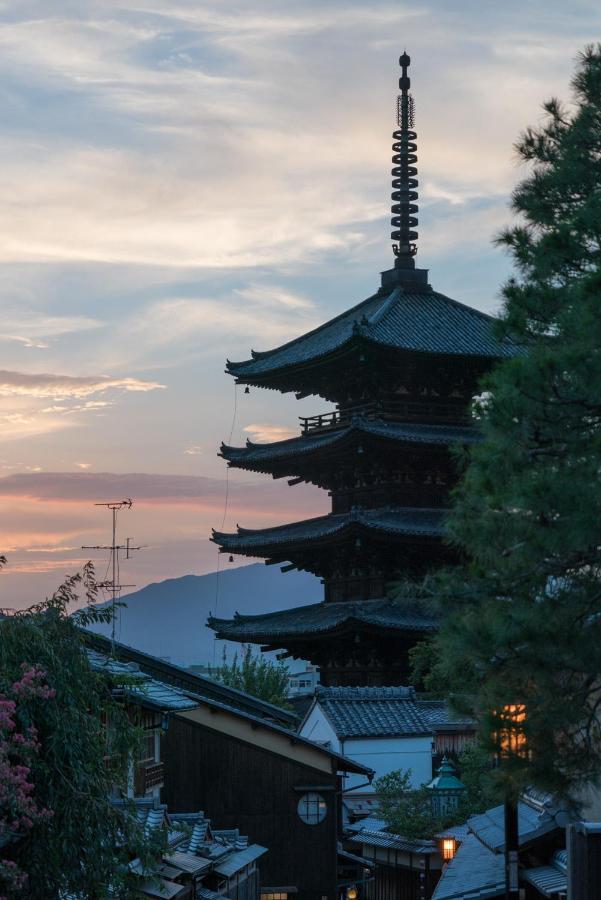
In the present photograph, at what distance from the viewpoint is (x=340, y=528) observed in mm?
47625

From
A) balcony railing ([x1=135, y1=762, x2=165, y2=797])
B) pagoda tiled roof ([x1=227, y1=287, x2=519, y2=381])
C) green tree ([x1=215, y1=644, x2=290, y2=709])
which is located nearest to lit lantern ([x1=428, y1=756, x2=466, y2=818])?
balcony railing ([x1=135, y1=762, x2=165, y2=797])

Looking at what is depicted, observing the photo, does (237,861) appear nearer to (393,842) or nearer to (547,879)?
(547,879)

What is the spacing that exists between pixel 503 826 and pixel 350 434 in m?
22.1

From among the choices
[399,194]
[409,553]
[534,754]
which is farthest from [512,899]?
[399,194]

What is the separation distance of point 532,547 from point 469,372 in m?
36.4

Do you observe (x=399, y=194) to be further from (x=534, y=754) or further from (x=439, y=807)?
Answer: (x=534, y=754)

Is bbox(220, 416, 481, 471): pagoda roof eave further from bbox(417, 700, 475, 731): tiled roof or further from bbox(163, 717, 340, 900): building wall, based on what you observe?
bbox(163, 717, 340, 900): building wall

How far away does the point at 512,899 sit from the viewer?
78.1 ft

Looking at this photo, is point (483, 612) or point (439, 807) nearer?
point (483, 612)

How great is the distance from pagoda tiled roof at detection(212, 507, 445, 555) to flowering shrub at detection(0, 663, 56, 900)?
27.1 meters

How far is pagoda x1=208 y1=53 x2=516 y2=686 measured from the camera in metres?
48.4

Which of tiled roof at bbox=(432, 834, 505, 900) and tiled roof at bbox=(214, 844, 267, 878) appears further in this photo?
tiled roof at bbox=(214, 844, 267, 878)

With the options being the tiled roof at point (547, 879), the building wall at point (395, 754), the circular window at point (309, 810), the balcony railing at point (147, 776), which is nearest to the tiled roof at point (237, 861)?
the balcony railing at point (147, 776)

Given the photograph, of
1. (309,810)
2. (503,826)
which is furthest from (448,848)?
(503,826)
